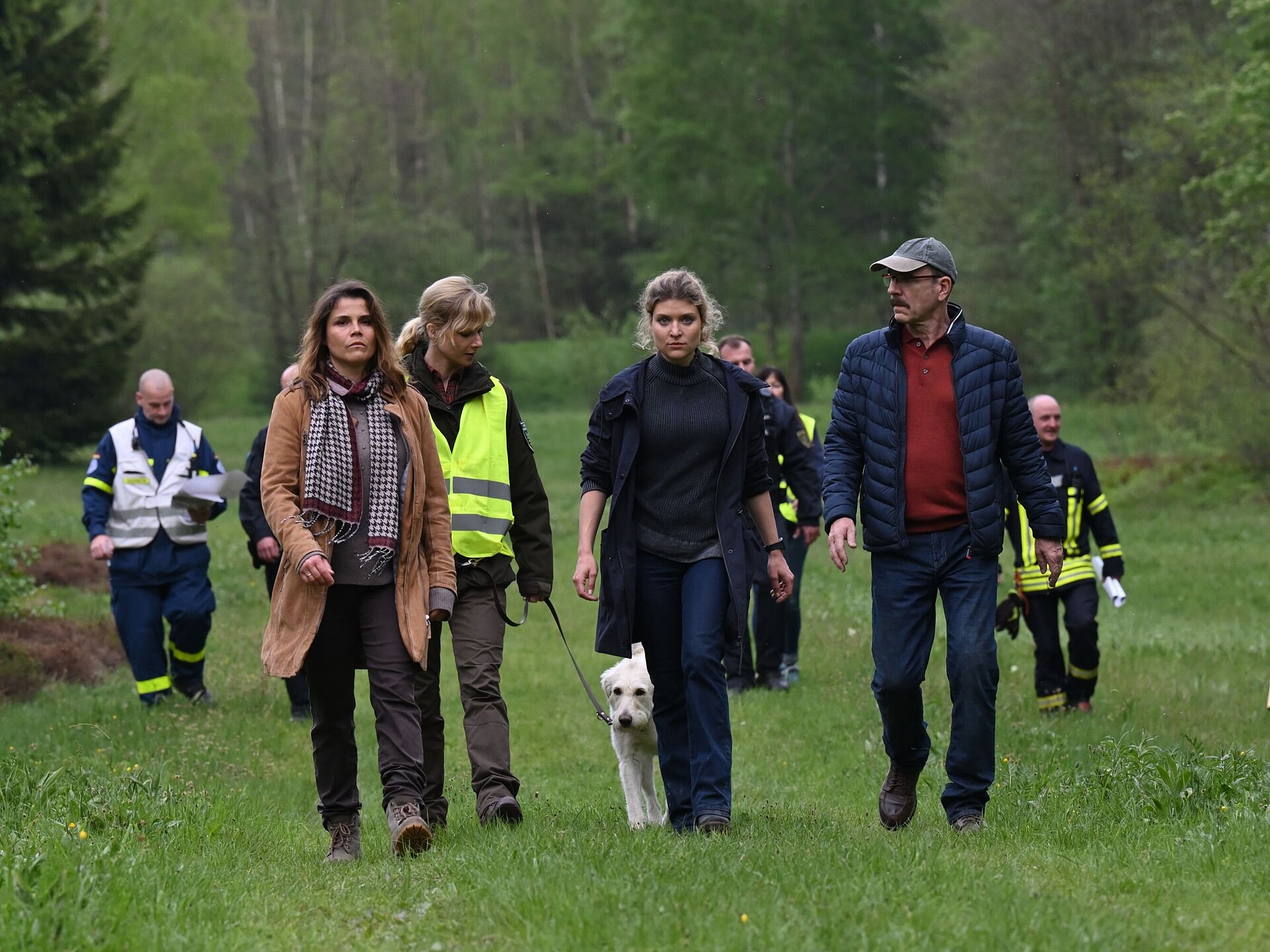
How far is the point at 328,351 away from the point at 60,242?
114 feet

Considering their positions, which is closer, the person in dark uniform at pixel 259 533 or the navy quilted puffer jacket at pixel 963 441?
the navy quilted puffer jacket at pixel 963 441

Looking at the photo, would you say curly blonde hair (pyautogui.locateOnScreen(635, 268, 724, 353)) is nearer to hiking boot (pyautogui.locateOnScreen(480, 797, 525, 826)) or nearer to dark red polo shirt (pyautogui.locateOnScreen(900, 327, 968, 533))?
dark red polo shirt (pyautogui.locateOnScreen(900, 327, 968, 533))

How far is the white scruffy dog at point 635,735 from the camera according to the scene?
24.9 feet

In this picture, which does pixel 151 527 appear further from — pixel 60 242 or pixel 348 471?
pixel 60 242

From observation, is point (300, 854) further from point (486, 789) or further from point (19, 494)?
point (19, 494)

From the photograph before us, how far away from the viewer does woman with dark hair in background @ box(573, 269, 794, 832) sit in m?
6.68

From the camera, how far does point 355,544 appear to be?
626 centimetres

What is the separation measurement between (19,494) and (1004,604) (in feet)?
81.9

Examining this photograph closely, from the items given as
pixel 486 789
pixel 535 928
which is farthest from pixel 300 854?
pixel 535 928

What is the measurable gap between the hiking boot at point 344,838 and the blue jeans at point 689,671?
1405mm

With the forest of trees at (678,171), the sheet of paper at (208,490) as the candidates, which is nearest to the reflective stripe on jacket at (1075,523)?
the sheet of paper at (208,490)

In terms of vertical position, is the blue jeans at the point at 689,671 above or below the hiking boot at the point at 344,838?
above

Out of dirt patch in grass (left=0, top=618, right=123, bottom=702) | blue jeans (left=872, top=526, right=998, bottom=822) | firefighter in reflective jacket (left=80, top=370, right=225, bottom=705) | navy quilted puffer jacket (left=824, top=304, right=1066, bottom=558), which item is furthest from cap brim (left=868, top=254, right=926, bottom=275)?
dirt patch in grass (left=0, top=618, right=123, bottom=702)

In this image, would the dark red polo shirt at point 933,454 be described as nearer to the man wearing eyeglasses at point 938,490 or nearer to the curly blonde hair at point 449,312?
the man wearing eyeglasses at point 938,490
